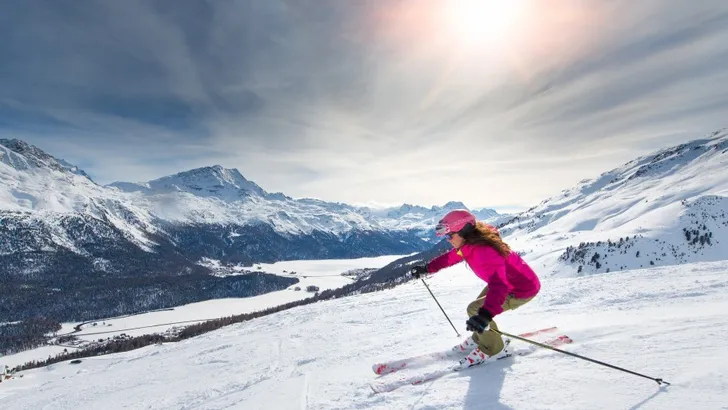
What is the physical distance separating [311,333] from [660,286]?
11102mm

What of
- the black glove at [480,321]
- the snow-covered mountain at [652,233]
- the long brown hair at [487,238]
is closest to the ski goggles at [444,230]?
the long brown hair at [487,238]

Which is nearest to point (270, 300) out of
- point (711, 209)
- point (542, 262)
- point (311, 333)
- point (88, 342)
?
point (88, 342)

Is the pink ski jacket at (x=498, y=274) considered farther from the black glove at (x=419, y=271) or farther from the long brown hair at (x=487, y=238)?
the black glove at (x=419, y=271)

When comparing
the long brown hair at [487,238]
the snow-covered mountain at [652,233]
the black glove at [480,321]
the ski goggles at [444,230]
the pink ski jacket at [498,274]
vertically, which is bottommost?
the snow-covered mountain at [652,233]

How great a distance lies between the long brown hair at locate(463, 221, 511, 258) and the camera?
536cm

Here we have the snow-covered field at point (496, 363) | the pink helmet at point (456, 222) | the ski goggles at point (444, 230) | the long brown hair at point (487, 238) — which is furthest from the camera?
the ski goggles at point (444, 230)

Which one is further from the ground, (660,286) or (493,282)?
(493,282)

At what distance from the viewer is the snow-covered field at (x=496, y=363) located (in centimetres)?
407

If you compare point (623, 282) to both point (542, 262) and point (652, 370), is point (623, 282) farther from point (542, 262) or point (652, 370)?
point (542, 262)

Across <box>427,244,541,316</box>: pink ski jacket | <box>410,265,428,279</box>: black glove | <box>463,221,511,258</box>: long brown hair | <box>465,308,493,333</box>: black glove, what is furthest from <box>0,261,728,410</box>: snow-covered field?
<box>463,221,511,258</box>: long brown hair

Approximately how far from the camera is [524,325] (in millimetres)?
8008

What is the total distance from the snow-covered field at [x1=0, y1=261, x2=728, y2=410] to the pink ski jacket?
0.95 metres

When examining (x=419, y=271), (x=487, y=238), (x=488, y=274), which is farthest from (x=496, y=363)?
(x=419, y=271)

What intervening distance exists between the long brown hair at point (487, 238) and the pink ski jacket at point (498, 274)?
71 millimetres
